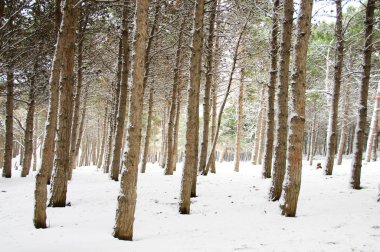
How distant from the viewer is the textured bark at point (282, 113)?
8.60 m

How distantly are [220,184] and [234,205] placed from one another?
3.41m

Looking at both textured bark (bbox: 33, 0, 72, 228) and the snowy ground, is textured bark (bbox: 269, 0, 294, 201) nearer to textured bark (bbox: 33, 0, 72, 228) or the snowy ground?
the snowy ground

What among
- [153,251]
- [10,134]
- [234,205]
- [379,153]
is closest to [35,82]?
[10,134]

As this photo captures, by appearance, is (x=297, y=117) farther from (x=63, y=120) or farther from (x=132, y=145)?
(x=63, y=120)

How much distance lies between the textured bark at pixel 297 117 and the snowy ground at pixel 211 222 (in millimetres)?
624

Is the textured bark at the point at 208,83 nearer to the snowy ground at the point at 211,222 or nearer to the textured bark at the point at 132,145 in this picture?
the snowy ground at the point at 211,222

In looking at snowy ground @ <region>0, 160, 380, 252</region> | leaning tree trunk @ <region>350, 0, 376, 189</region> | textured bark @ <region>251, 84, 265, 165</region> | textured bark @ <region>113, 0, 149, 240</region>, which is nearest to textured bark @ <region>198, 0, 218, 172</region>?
snowy ground @ <region>0, 160, 380, 252</region>

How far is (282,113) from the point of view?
882 cm

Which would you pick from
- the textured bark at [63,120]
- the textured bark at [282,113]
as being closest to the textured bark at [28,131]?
the textured bark at [63,120]

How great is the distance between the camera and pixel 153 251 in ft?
17.4

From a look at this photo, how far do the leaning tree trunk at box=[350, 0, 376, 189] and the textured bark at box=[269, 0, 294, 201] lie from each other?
274cm

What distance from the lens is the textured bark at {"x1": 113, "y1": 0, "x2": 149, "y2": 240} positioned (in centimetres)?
579

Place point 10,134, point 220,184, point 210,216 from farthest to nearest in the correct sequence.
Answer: point 10,134 → point 220,184 → point 210,216

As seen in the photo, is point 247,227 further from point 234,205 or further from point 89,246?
point 89,246
